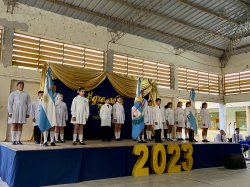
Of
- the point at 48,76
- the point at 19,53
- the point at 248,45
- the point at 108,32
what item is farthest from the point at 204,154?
the point at 248,45

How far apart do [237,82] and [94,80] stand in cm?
812

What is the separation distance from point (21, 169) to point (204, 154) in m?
4.92

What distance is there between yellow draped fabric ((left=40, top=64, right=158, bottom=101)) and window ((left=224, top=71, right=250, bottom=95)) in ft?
17.5

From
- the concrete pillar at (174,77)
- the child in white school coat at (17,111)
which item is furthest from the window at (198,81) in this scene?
the child in white school coat at (17,111)

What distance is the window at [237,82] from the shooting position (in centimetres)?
1187

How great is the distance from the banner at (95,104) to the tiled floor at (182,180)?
2909 mm

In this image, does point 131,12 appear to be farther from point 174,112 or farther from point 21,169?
point 21,169

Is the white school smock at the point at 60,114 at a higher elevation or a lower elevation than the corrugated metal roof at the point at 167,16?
lower

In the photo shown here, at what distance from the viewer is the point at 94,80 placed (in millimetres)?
7891

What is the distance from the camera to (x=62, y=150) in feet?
14.8

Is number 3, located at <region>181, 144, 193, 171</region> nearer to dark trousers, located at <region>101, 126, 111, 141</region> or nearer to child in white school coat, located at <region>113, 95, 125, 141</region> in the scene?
child in white school coat, located at <region>113, 95, 125, 141</region>

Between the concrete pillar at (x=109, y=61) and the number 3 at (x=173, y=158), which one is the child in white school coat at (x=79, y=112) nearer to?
the number 3 at (x=173, y=158)

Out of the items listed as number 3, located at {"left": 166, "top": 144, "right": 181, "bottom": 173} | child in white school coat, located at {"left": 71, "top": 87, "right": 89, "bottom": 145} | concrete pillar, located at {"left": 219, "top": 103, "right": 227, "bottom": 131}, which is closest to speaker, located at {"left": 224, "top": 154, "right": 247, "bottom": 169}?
number 3, located at {"left": 166, "top": 144, "right": 181, "bottom": 173}

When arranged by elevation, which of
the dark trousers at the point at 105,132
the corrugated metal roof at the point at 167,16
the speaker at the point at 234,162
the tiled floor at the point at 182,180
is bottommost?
the tiled floor at the point at 182,180
